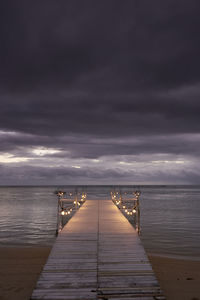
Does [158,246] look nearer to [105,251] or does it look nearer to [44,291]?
[105,251]

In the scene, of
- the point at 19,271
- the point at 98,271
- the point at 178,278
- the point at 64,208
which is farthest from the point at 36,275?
the point at 64,208

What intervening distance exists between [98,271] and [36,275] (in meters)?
4.78

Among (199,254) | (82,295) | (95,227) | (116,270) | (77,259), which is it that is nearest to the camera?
(82,295)

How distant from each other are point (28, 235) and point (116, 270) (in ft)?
60.8

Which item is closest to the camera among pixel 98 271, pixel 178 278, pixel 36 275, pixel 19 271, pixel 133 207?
pixel 98 271

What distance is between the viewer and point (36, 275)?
38.3 feet

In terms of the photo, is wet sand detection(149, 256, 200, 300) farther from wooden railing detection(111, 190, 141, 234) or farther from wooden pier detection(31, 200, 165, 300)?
wooden railing detection(111, 190, 141, 234)

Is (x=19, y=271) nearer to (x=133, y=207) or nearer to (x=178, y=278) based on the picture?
(x=178, y=278)

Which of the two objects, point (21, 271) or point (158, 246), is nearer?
point (21, 271)

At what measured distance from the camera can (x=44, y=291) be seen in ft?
23.0

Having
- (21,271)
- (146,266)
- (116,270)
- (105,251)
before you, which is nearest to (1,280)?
(21,271)

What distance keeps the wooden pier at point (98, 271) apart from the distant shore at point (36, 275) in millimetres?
1682

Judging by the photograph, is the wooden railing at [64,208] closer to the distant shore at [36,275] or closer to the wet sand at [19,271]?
the wet sand at [19,271]

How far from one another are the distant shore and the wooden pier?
1.68m
